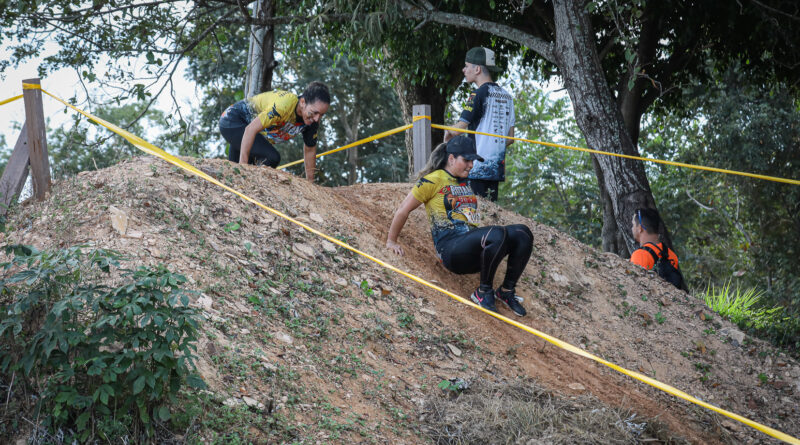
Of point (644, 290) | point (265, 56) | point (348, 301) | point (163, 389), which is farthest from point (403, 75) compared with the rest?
point (163, 389)

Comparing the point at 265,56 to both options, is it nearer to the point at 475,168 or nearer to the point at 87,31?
the point at 87,31

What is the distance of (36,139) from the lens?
17.3 feet

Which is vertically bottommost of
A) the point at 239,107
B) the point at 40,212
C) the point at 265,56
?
the point at 40,212

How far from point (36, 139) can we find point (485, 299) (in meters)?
3.69

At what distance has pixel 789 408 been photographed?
221 inches

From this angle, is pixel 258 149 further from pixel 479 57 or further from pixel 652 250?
pixel 652 250

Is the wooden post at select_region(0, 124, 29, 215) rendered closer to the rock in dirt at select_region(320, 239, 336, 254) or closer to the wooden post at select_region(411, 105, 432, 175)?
the rock in dirt at select_region(320, 239, 336, 254)

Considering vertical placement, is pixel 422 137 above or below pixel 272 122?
below

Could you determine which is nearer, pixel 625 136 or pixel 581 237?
pixel 625 136

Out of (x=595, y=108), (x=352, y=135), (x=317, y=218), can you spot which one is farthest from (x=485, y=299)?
(x=352, y=135)

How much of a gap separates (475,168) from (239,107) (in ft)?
7.73

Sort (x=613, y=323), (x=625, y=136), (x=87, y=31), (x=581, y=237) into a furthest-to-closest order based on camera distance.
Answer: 1. (x=581, y=237)
2. (x=87, y=31)
3. (x=625, y=136)
4. (x=613, y=323)

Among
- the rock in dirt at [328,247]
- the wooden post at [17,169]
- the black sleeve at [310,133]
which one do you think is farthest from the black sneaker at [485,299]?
the wooden post at [17,169]

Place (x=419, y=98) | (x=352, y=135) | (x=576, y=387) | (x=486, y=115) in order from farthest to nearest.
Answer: (x=352, y=135), (x=419, y=98), (x=486, y=115), (x=576, y=387)
